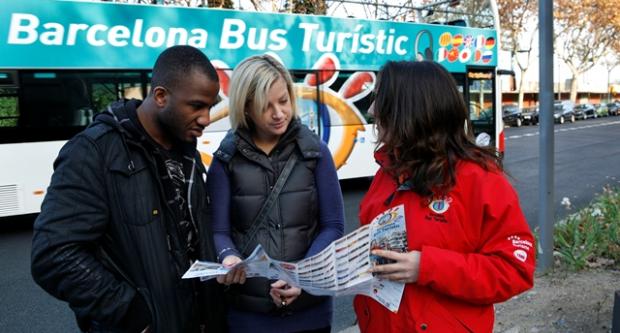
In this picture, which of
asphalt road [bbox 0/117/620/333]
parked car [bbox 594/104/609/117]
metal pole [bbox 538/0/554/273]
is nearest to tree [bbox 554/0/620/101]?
parked car [bbox 594/104/609/117]

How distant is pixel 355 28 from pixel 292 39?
1.40 metres

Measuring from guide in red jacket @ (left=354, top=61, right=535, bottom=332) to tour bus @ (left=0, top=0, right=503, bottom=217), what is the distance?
14.8 ft

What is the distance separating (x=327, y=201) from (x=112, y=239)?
880 millimetres

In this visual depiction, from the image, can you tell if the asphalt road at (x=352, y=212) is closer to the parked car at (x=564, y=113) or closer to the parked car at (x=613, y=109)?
the parked car at (x=564, y=113)

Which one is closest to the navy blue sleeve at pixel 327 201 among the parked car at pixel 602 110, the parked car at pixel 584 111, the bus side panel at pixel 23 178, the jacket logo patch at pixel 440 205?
the jacket logo patch at pixel 440 205

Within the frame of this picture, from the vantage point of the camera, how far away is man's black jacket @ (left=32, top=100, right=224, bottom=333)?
4.51 ft

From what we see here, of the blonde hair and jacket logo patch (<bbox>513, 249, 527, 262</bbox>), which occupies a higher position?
the blonde hair

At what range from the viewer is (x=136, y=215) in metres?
1.50

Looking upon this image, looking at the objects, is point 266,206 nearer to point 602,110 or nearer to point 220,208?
point 220,208

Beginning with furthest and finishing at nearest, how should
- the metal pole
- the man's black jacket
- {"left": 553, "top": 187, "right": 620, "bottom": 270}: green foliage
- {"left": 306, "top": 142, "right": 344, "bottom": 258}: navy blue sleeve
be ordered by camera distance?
{"left": 553, "top": 187, "right": 620, "bottom": 270}: green foliage → the metal pole → {"left": 306, "top": 142, "right": 344, "bottom": 258}: navy blue sleeve → the man's black jacket

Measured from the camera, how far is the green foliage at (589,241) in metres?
4.22

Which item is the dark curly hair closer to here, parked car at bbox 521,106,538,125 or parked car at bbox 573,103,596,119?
parked car at bbox 521,106,538,125

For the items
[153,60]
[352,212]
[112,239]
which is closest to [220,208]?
[112,239]

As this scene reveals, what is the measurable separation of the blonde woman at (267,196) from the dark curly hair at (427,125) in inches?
18.8
